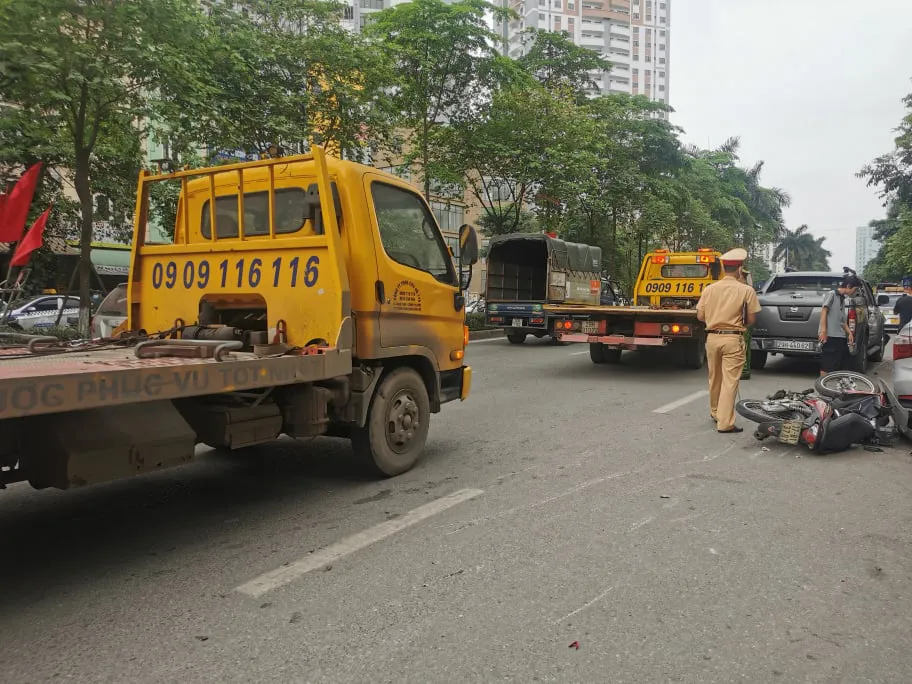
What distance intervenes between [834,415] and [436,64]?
1662 cm

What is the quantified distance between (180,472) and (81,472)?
7.08ft

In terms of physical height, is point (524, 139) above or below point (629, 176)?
below

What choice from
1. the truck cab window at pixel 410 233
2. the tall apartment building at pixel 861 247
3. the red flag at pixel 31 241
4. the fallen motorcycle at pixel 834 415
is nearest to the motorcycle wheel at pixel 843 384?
the fallen motorcycle at pixel 834 415

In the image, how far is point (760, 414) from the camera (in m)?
6.37

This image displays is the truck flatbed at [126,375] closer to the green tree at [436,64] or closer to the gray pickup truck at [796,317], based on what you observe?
the gray pickup truck at [796,317]

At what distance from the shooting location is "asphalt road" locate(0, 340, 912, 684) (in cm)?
263

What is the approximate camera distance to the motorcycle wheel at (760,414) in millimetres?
6262

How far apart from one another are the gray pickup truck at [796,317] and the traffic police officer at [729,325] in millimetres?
3861

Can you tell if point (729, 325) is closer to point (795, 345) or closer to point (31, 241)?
point (795, 345)

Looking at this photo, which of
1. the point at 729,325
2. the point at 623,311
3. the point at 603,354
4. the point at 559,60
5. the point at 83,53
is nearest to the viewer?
the point at 729,325

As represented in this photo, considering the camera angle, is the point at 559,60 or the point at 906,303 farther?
the point at 559,60

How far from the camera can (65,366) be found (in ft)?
10.0

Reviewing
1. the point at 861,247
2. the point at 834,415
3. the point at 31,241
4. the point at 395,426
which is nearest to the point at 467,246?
the point at 395,426

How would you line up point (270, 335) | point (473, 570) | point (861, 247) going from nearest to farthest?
point (473, 570) → point (270, 335) → point (861, 247)
